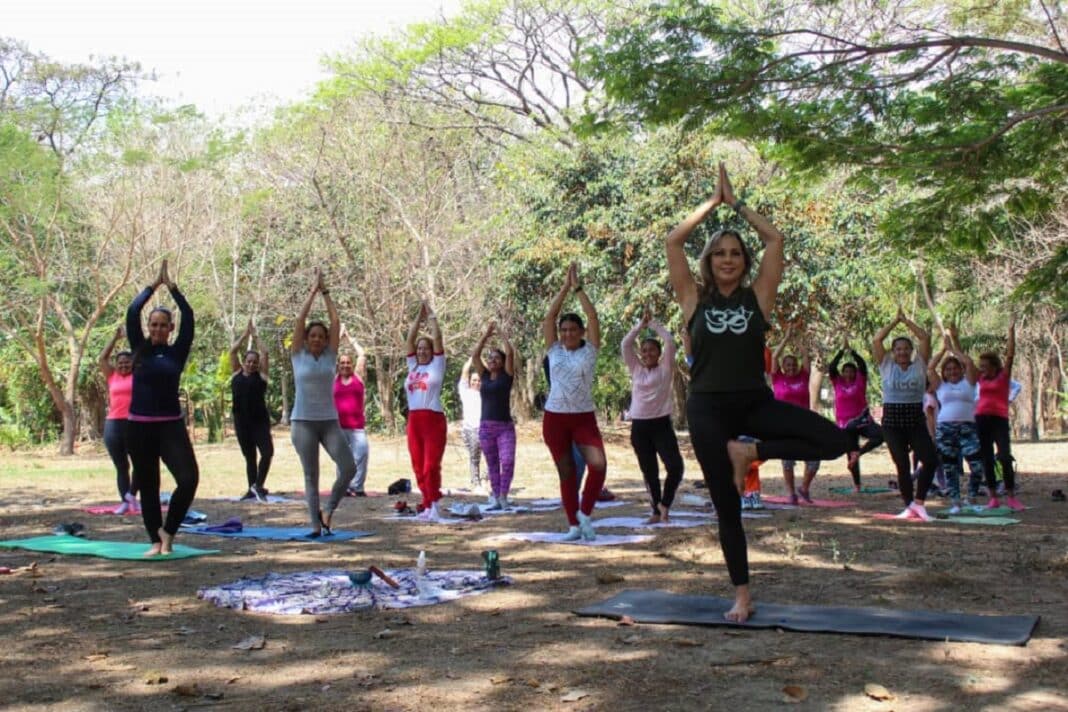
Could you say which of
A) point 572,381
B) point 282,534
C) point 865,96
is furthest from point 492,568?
point 865,96

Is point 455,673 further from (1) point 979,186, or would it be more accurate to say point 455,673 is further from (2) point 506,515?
(1) point 979,186

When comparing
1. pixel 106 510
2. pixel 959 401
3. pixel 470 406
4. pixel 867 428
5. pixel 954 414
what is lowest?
pixel 106 510

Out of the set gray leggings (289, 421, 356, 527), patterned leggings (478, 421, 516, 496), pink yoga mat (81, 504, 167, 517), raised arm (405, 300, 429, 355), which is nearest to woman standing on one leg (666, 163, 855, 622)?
gray leggings (289, 421, 356, 527)

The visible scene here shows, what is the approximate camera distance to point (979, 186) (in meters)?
11.6

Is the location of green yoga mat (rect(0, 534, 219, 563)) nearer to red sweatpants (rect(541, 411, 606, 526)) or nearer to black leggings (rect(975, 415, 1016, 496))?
red sweatpants (rect(541, 411, 606, 526))

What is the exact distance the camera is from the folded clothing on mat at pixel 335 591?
6781 mm

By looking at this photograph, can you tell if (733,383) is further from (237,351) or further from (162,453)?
(237,351)

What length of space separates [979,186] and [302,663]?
28.9 feet

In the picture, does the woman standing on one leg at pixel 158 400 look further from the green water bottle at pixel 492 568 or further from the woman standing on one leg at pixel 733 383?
the woman standing on one leg at pixel 733 383

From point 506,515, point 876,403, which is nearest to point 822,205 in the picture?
point 506,515

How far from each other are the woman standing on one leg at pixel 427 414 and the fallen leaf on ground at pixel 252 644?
18.7 ft

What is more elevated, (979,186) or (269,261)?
(269,261)

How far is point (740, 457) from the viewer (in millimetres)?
5676

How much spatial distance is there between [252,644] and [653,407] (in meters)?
5.92
